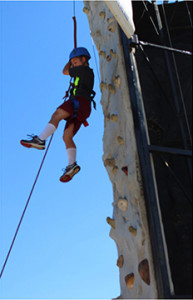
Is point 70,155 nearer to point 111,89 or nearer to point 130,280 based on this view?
point 111,89

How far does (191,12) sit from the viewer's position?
236 inches

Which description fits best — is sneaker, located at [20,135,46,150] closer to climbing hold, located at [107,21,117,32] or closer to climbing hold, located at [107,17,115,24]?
climbing hold, located at [107,21,117,32]

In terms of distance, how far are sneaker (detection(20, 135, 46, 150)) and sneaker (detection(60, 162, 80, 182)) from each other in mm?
371

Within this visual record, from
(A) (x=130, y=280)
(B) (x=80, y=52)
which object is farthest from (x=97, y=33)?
(A) (x=130, y=280)

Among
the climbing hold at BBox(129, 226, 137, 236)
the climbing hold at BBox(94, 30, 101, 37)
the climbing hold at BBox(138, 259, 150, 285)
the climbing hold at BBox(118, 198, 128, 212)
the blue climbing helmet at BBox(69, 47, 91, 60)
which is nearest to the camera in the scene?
the climbing hold at BBox(138, 259, 150, 285)

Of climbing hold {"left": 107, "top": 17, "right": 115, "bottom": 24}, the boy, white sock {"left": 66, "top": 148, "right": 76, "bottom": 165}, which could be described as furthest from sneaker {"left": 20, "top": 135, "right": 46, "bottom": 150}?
climbing hold {"left": 107, "top": 17, "right": 115, "bottom": 24}

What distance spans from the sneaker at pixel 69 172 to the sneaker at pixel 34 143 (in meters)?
0.37

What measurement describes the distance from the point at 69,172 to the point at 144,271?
1.60 meters

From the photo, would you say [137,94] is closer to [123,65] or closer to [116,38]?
[123,65]

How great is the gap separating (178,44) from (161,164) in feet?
5.77

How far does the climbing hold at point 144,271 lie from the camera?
12.9 ft

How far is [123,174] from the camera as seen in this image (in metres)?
4.73

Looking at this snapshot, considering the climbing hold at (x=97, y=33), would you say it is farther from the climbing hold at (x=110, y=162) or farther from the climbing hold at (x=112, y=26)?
the climbing hold at (x=110, y=162)

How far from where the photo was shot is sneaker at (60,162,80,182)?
5.16 meters
